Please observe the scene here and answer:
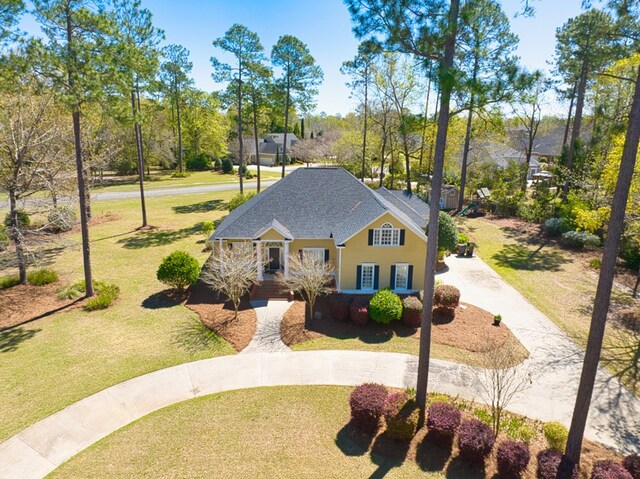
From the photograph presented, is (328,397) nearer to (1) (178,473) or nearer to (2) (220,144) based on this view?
(1) (178,473)

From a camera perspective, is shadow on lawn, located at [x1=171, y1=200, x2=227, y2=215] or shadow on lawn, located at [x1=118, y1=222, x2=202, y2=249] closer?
shadow on lawn, located at [x1=118, y1=222, x2=202, y2=249]

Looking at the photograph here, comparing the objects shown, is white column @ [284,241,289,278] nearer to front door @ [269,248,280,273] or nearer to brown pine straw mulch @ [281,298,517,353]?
front door @ [269,248,280,273]

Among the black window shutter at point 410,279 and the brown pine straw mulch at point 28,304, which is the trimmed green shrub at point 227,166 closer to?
the brown pine straw mulch at point 28,304

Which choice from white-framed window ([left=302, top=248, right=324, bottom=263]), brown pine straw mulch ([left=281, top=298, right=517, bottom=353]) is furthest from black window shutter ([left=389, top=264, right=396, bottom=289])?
white-framed window ([left=302, top=248, right=324, bottom=263])

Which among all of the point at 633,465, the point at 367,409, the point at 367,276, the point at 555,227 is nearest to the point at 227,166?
the point at 367,276

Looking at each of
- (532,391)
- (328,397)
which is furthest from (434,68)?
(532,391)

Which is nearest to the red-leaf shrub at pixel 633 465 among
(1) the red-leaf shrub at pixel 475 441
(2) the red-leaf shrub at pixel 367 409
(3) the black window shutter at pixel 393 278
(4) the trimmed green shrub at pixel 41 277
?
(1) the red-leaf shrub at pixel 475 441

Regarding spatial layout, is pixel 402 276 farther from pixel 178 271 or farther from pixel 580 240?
pixel 580 240
